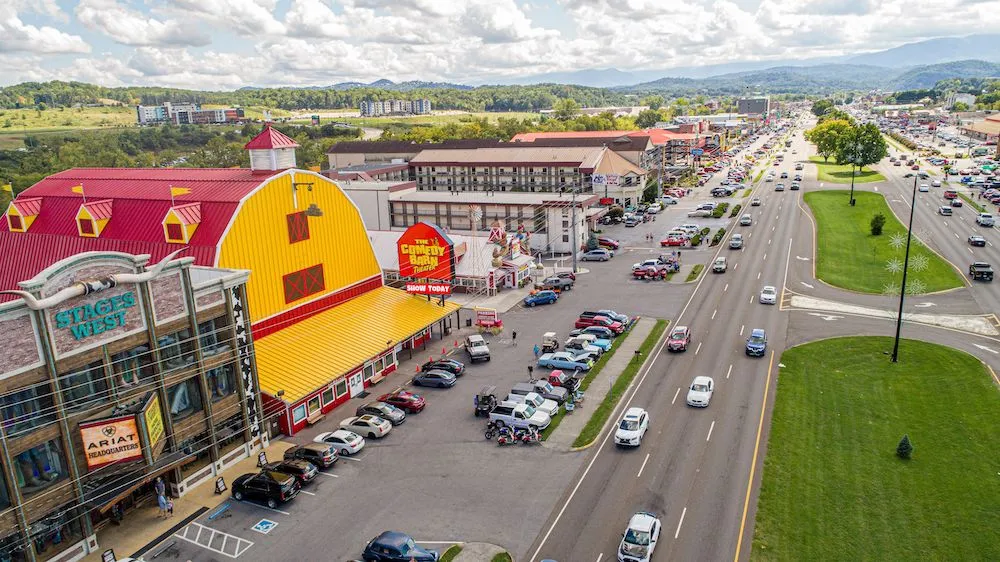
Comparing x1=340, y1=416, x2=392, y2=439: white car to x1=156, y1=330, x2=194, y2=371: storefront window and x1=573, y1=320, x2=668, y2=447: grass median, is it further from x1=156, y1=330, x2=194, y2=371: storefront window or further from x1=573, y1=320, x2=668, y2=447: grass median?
x1=573, y1=320, x2=668, y2=447: grass median

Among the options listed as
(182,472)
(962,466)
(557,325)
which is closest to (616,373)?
(557,325)

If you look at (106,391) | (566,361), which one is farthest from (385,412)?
(106,391)

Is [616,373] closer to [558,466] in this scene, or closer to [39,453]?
[558,466]

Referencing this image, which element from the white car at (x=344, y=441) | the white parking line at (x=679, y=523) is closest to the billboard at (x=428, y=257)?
the white car at (x=344, y=441)

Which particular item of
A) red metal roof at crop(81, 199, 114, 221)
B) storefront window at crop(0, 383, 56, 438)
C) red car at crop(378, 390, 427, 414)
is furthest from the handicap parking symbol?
red metal roof at crop(81, 199, 114, 221)

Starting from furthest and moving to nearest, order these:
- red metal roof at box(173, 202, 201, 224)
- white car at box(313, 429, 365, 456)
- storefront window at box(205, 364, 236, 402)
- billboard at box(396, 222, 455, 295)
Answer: billboard at box(396, 222, 455, 295) < red metal roof at box(173, 202, 201, 224) < white car at box(313, 429, 365, 456) < storefront window at box(205, 364, 236, 402)

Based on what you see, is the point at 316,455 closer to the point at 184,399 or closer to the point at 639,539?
the point at 184,399

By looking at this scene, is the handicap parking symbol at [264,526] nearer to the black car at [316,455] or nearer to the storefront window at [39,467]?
the black car at [316,455]
